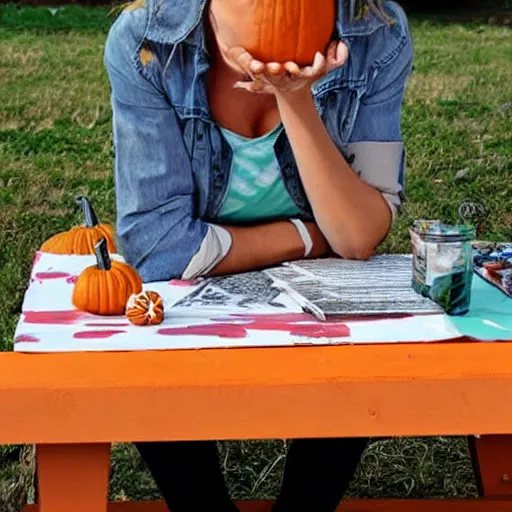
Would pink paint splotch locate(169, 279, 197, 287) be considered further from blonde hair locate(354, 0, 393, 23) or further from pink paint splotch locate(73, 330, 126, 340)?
blonde hair locate(354, 0, 393, 23)

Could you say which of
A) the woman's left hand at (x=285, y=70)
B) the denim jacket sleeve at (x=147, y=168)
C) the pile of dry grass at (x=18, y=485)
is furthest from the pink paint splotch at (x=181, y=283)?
the pile of dry grass at (x=18, y=485)

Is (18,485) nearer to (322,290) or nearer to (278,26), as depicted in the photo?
(322,290)

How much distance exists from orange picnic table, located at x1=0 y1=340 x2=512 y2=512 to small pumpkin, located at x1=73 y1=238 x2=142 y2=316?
20 cm

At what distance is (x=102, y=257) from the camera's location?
6.18 ft

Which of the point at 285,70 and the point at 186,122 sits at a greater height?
the point at 285,70

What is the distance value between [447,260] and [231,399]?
0.45 meters

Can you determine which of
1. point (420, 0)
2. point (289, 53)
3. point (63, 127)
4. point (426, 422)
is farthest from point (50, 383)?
point (420, 0)

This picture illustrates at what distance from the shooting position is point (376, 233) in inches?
84.4

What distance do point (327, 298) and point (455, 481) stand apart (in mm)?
1039

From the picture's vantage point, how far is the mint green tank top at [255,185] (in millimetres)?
2090

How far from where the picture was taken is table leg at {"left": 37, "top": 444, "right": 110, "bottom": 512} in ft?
5.23

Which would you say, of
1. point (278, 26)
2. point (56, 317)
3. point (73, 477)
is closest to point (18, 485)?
point (56, 317)

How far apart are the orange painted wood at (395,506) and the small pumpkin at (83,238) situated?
1.67 feet

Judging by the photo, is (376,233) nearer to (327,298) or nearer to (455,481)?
(327,298)
